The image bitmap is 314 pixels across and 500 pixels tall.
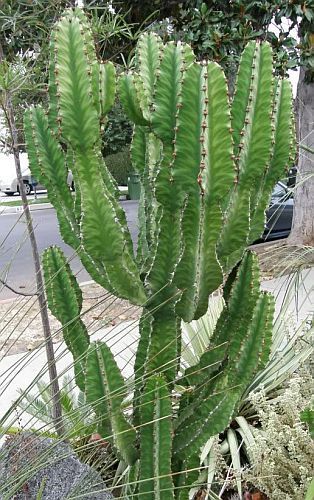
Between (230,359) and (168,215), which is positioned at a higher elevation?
(168,215)

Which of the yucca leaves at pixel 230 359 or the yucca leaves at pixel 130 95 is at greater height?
the yucca leaves at pixel 130 95

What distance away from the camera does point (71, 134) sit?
199cm

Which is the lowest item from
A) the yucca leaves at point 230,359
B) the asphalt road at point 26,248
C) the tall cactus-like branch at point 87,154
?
the asphalt road at point 26,248

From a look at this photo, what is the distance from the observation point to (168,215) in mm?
2012

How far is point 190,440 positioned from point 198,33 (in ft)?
18.5

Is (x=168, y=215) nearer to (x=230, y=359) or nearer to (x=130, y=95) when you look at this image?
(x=130, y=95)

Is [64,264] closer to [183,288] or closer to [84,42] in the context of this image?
[183,288]

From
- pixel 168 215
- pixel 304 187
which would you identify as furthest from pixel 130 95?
pixel 304 187

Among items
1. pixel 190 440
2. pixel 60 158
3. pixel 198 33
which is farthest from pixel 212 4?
pixel 190 440

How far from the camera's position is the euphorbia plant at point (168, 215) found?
1.90m

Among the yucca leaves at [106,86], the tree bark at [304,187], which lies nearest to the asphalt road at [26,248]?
the yucca leaves at [106,86]

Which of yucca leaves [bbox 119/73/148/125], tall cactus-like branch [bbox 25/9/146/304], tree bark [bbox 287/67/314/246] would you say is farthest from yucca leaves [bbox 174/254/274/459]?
Answer: tree bark [bbox 287/67/314/246]

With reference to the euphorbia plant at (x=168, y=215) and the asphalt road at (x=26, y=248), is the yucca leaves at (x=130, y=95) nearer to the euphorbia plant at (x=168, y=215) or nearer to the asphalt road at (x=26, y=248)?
the euphorbia plant at (x=168, y=215)

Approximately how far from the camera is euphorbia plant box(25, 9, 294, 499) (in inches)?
74.7
